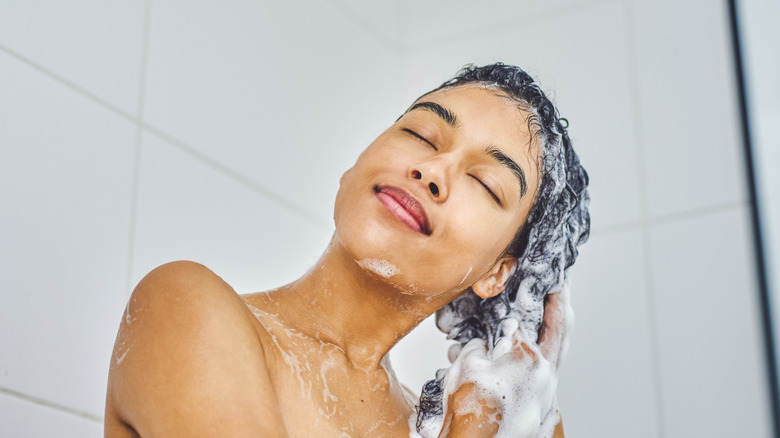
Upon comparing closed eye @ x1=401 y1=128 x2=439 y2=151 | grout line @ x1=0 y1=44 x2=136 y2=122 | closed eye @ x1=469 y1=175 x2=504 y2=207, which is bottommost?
closed eye @ x1=469 y1=175 x2=504 y2=207

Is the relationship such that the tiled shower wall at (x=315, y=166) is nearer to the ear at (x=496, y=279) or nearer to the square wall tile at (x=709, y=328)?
the square wall tile at (x=709, y=328)

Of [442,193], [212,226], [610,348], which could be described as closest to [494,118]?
[442,193]

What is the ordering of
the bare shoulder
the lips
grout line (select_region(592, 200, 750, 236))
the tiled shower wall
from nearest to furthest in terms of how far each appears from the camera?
the bare shoulder, the lips, the tiled shower wall, grout line (select_region(592, 200, 750, 236))

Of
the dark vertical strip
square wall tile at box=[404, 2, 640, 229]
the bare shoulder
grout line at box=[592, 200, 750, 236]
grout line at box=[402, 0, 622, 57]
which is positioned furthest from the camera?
grout line at box=[402, 0, 622, 57]

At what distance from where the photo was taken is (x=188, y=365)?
4.07ft

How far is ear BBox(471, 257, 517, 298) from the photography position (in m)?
1.63

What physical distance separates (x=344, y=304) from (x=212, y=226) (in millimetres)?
573

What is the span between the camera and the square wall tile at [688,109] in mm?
2314

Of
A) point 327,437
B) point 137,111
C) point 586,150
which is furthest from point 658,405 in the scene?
point 137,111

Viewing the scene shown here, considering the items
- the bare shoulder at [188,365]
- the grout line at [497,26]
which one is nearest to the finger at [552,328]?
the bare shoulder at [188,365]

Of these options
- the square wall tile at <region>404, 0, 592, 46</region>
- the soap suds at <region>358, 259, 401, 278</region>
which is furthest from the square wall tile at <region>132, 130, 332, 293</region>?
the square wall tile at <region>404, 0, 592, 46</region>

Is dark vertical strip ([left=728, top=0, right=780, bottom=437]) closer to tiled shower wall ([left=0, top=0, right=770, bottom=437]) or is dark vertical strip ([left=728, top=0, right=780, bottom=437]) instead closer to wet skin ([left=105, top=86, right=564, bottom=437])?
tiled shower wall ([left=0, top=0, right=770, bottom=437])

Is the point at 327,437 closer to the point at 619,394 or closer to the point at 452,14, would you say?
the point at 619,394

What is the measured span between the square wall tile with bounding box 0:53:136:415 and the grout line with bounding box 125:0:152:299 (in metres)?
0.01
